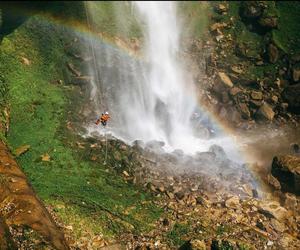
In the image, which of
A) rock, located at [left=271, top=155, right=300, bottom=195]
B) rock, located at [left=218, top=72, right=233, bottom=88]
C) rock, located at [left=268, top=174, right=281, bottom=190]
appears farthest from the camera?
rock, located at [left=218, top=72, right=233, bottom=88]

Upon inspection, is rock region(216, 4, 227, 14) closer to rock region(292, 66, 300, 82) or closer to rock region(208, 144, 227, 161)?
rock region(292, 66, 300, 82)

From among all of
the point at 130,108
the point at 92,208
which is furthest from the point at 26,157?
the point at 130,108

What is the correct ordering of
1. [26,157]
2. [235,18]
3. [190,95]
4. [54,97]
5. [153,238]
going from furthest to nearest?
[235,18]
[190,95]
[54,97]
[26,157]
[153,238]

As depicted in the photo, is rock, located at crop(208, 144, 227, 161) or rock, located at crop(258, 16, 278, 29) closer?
rock, located at crop(208, 144, 227, 161)

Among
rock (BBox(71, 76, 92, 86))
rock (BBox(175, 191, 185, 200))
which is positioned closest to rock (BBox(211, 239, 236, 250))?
rock (BBox(175, 191, 185, 200))

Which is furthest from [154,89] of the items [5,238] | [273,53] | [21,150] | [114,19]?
[5,238]

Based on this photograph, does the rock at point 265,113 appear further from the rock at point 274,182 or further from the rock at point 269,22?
the rock at point 269,22

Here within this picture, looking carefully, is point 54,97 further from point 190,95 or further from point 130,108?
point 190,95
